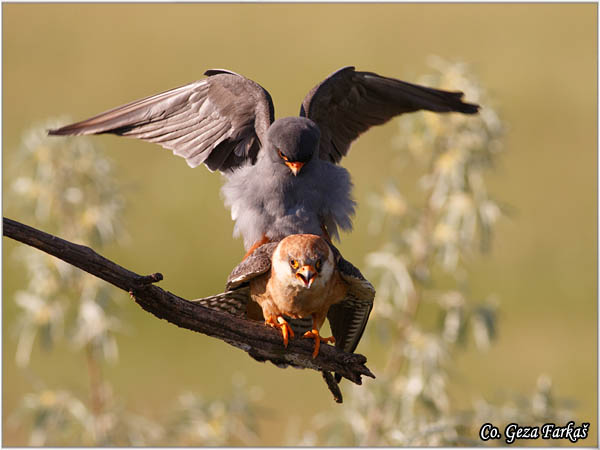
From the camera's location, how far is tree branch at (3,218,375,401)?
4316mm

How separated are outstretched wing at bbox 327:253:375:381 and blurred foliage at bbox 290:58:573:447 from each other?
1286 mm

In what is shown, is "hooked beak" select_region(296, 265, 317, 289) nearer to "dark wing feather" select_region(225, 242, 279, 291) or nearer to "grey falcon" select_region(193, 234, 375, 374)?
"grey falcon" select_region(193, 234, 375, 374)

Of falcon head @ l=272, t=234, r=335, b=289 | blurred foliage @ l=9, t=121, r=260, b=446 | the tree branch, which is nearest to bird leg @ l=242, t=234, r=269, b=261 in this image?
falcon head @ l=272, t=234, r=335, b=289

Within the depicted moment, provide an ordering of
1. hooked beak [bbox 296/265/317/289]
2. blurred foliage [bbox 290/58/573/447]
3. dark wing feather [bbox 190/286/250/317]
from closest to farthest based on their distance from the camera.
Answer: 1. hooked beak [bbox 296/265/317/289]
2. dark wing feather [bbox 190/286/250/317]
3. blurred foliage [bbox 290/58/573/447]

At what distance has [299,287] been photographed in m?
4.94

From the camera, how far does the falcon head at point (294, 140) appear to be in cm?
552

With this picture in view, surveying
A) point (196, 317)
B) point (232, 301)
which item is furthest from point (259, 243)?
point (196, 317)

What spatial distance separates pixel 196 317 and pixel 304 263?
685mm

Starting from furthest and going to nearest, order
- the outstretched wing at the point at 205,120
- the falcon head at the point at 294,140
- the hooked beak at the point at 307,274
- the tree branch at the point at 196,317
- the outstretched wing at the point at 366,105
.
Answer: the outstretched wing at the point at 366,105, the outstretched wing at the point at 205,120, the falcon head at the point at 294,140, the hooked beak at the point at 307,274, the tree branch at the point at 196,317

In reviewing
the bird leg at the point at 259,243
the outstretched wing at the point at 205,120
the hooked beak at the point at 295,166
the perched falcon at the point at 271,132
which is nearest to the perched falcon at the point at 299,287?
the bird leg at the point at 259,243

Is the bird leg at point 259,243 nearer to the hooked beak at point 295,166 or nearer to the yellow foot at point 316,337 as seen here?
the hooked beak at point 295,166

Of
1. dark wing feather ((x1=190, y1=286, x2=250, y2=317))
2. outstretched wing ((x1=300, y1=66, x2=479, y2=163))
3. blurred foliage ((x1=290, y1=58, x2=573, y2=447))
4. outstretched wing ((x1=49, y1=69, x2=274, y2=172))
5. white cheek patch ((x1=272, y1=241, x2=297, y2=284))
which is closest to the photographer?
white cheek patch ((x1=272, y1=241, x2=297, y2=284))

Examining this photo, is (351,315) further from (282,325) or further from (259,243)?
(259,243)

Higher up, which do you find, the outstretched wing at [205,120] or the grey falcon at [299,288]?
the outstretched wing at [205,120]
